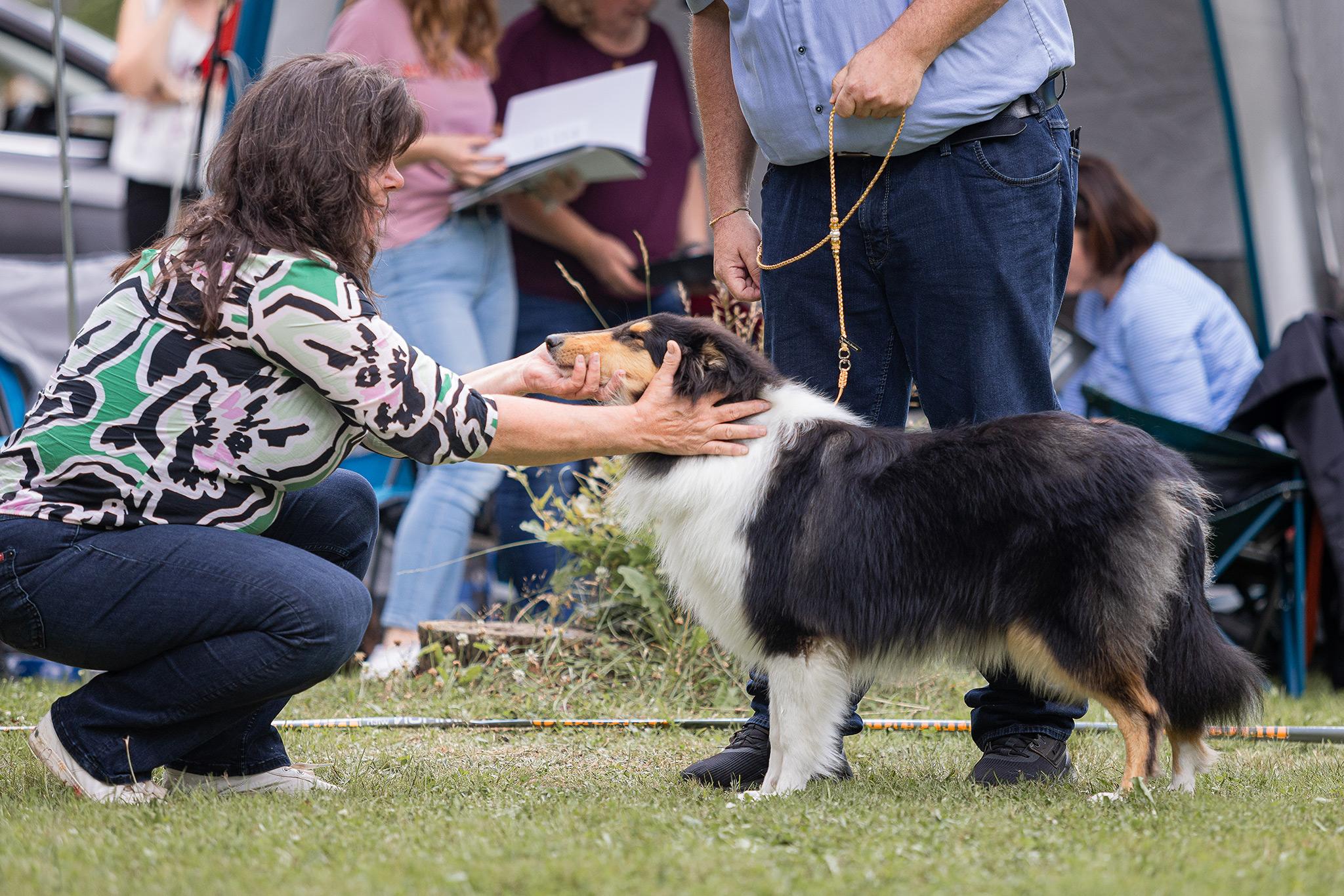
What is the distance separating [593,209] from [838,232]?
2.93 m

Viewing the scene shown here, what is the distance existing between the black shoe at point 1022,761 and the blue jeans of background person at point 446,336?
2283 millimetres

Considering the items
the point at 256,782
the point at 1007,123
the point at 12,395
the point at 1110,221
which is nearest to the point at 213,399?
the point at 256,782

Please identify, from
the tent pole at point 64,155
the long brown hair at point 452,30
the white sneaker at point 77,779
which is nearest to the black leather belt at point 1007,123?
the white sneaker at point 77,779

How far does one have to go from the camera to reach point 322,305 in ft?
7.79

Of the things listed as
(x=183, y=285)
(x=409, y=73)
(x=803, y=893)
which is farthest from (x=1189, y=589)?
(x=409, y=73)

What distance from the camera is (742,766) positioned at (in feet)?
9.64

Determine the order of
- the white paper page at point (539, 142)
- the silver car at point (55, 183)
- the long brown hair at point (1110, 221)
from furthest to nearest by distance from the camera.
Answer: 1. the silver car at point (55, 183)
2. the long brown hair at point (1110, 221)
3. the white paper page at point (539, 142)

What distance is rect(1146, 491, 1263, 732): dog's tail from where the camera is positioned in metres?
2.60

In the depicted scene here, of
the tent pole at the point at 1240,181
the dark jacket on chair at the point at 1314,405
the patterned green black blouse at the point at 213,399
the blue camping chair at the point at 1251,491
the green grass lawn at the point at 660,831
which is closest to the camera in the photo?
the green grass lawn at the point at 660,831

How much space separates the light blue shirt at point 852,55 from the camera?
2.64m

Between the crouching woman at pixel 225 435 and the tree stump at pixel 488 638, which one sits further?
the tree stump at pixel 488 638

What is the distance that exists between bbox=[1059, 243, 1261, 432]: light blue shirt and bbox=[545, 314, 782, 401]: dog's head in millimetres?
2550

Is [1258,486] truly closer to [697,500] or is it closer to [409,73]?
[697,500]

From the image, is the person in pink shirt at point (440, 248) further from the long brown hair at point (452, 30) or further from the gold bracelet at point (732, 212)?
the gold bracelet at point (732, 212)
